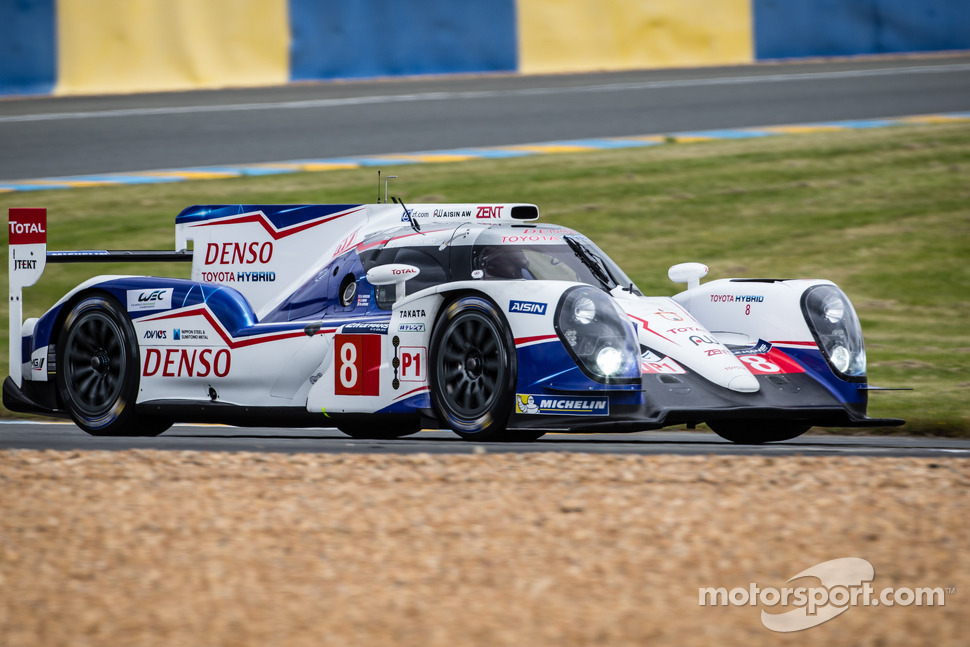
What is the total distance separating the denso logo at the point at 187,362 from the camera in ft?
28.7

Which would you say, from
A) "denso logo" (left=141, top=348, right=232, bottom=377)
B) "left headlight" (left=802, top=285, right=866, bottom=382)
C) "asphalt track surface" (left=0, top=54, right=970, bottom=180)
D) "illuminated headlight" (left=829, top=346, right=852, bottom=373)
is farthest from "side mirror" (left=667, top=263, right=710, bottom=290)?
"asphalt track surface" (left=0, top=54, right=970, bottom=180)

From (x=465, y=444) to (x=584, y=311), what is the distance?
101cm

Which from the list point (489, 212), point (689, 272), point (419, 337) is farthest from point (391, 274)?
point (689, 272)

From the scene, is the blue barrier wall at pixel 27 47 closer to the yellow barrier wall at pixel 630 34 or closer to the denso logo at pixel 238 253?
the yellow barrier wall at pixel 630 34

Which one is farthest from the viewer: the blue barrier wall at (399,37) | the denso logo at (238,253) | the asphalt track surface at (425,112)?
the blue barrier wall at (399,37)

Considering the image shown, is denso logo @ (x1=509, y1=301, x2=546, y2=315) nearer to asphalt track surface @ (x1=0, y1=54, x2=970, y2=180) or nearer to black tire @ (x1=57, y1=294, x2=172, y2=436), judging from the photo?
black tire @ (x1=57, y1=294, x2=172, y2=436)

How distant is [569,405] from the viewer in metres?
7.34

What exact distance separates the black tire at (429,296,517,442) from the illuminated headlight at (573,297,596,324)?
0.34 m

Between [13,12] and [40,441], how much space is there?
13436 mm

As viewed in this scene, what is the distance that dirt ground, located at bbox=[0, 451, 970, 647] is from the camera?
4402 mm

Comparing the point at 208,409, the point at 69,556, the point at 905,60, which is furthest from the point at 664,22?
the point at 69,556

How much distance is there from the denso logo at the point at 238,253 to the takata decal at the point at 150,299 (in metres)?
0.49

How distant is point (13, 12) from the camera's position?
20.5 meters

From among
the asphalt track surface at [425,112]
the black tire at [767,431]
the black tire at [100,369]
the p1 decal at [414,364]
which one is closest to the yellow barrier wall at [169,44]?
the asphalt track surface at [425,112]
